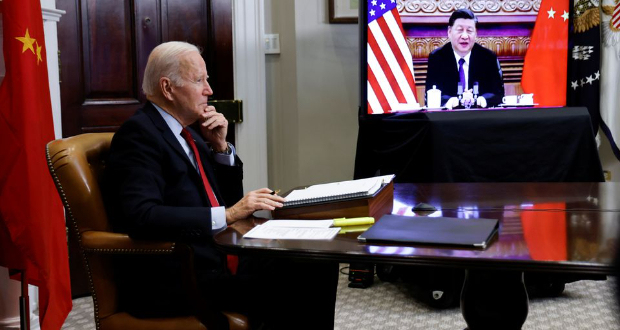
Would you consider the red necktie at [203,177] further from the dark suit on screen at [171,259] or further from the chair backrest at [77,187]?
the chair backrest at [77,187]

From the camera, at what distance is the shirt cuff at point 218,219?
186cm

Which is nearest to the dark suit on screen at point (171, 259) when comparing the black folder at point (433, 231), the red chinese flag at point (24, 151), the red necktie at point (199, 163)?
the red necktie at point (199, 163)

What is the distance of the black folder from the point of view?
1.50 m

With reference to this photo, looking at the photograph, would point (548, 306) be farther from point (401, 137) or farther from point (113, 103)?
point (113, 103)

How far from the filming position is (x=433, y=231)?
1.58 m

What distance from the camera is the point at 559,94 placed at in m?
4.08

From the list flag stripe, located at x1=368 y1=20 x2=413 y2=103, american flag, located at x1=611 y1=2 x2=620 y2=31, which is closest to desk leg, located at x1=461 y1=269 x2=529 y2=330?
flag stripe, located at x1=368 y1=20 x2=413 y2=103

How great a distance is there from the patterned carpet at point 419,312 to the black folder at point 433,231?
156cm

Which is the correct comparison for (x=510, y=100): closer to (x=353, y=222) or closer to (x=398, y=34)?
(x=398, y=34)

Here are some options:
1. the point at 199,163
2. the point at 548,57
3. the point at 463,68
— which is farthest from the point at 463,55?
the point at 199,163

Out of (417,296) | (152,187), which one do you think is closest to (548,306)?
(417,296)

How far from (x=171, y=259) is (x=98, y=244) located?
0.22 meters

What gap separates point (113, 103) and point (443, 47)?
5.97 ft

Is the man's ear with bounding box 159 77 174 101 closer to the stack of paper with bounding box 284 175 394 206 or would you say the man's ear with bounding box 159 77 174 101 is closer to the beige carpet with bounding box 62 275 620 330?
the stack of paper with bounding box 284 175 394 206
